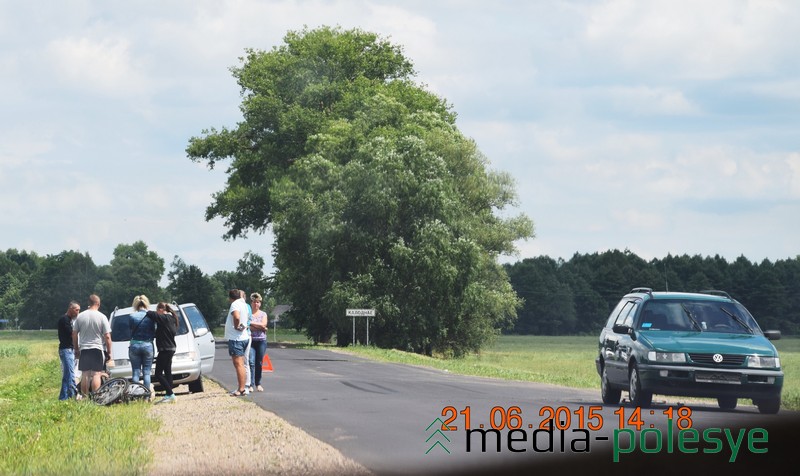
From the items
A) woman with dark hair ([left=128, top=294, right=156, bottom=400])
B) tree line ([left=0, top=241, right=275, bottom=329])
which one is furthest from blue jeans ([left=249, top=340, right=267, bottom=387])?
tree line ([left=0, top=241, right=275, bottom=329])

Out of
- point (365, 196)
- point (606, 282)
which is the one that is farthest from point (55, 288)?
point (365, 196)

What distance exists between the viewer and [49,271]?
179 meters

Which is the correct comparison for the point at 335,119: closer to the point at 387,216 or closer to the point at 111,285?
the point at 387,216

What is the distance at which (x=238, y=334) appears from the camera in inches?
829

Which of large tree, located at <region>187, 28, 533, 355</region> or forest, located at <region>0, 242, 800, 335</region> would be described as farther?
forest, located at <region>0, 242, 800, 335</region>

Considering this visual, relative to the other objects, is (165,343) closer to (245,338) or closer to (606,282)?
(245,338)

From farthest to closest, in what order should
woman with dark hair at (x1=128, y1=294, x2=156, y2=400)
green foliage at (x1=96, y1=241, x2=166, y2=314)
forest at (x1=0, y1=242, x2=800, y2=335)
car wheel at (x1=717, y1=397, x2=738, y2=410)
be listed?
green foliage at (x1=96, y1=241, x2=166, y2=314) → forest at (x1=0, y1=242, x2=800, y2=335) → woman with dark hair at (x1=128, y1=294, x2=156, y2=400) → car wheel at (x1=717, y1=397, x2=738, y2=410)

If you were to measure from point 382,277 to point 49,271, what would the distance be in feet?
441

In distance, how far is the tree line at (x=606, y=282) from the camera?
15650 centimetres

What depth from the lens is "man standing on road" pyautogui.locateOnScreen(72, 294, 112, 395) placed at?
67.7 feet

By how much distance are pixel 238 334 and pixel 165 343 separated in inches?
52.3

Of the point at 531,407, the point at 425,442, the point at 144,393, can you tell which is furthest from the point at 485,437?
the point at 144,393

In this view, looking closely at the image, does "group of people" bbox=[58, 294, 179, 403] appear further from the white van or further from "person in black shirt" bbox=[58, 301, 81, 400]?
Answer: the white van

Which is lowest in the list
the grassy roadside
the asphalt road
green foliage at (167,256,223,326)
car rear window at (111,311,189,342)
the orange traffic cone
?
the grassy roadside
